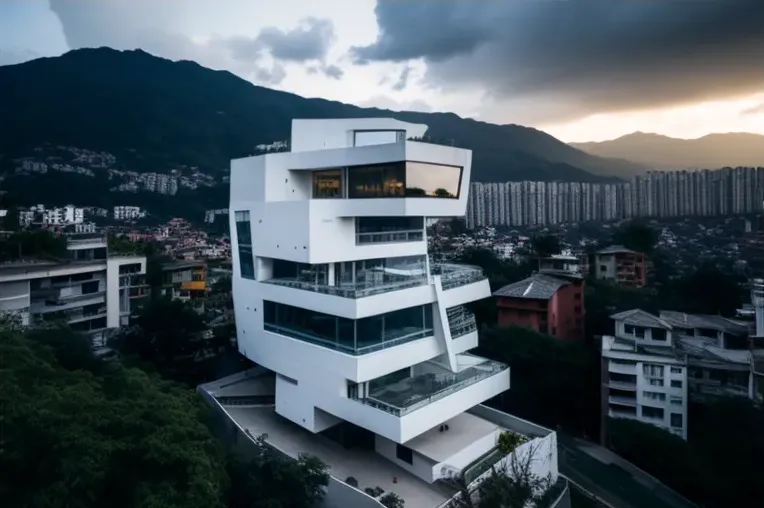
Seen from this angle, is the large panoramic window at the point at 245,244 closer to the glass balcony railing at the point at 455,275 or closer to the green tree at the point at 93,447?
the glass balcony railing at the point at 455,275

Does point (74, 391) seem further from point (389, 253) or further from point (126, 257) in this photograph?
point (126, 257)

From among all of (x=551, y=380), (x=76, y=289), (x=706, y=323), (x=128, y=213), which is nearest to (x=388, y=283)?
(x=551, y=380)

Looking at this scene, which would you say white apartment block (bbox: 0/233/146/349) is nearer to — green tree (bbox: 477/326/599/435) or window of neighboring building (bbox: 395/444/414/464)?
window of neighboring building (bbox: 395/444/414/464)

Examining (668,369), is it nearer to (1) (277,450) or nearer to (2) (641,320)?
(2) (641,320)

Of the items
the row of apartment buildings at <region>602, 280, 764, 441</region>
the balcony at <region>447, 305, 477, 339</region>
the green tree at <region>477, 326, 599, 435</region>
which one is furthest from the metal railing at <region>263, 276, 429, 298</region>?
the row of apartment buildings at <region>602, 280, 764, 441</region>

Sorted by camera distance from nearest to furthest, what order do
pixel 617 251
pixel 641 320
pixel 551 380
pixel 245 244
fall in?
pixel 245 244 < pixel 551 380 < pixel 641 320 < pixel 617 251

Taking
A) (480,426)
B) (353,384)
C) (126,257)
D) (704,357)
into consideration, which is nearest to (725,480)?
(704,357)
